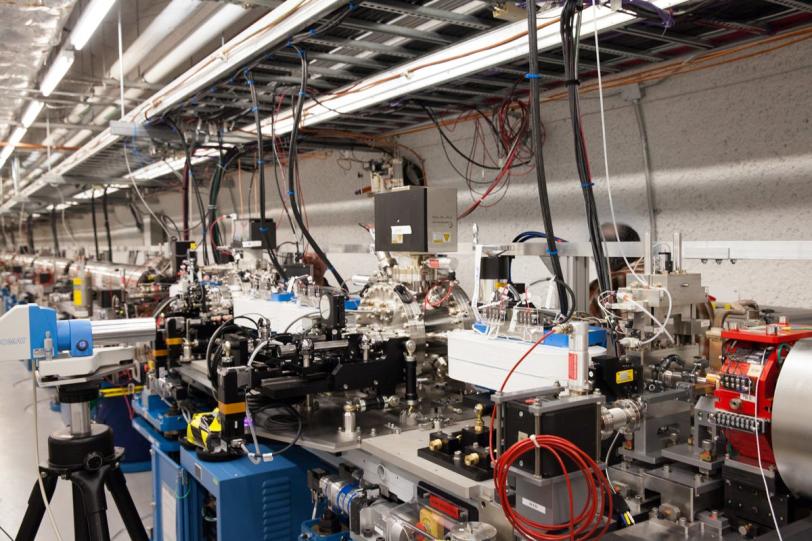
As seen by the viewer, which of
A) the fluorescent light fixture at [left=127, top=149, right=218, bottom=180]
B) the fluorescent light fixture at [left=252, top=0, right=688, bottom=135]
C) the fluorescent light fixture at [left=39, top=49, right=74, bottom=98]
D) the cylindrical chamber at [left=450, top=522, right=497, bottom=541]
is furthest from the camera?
the fluorescent light fixture at [left=127, top=149, right=218, bottom=180]

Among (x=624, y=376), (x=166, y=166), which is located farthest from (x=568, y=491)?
(x=166, y=166)

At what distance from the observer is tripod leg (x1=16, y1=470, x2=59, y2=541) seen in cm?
165

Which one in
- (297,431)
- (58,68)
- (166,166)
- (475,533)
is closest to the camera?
(475,533)

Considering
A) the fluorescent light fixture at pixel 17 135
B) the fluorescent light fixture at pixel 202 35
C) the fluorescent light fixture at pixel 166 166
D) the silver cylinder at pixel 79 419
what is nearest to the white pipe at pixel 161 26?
the fluorescent light fixture at pixel 202 35

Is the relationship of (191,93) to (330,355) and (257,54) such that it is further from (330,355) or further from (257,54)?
(330,355)

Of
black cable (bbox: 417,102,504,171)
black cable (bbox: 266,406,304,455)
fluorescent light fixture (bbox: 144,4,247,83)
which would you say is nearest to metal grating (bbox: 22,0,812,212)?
black cable (bbox: 417,102,504,171)

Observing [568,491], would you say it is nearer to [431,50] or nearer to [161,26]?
[431,50]

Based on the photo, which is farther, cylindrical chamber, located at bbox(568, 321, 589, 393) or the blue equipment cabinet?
the blue equipment cabinet

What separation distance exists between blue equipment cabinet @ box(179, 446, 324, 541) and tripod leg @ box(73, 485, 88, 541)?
59cm

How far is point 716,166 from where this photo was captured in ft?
9.41

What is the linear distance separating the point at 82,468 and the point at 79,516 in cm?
13

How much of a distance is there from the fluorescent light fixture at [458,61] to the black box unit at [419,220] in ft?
1.57

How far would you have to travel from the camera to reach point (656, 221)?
10.2 feet

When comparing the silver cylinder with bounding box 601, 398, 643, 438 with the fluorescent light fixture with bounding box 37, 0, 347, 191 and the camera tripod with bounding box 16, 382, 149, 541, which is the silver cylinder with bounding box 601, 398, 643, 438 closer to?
the camera tripod with bounding box 16, 382, 149, 541
